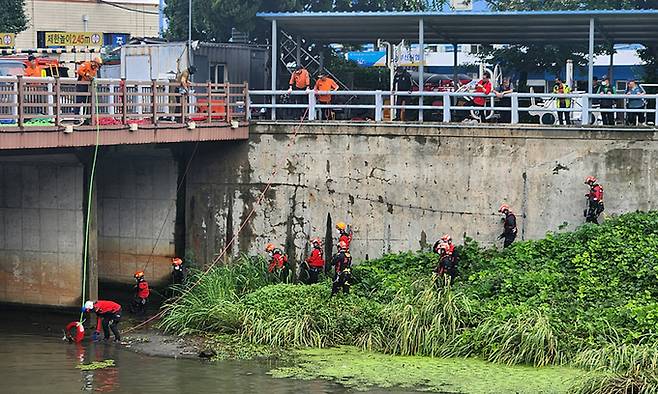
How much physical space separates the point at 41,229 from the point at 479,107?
9.77 meters

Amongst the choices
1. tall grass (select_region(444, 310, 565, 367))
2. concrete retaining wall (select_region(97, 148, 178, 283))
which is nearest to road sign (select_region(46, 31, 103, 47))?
concrete retaining wall (select_region(97, 148, 178, 283))

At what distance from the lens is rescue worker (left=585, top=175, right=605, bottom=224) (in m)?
25.3

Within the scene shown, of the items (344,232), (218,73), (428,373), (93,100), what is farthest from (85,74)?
(428,373)

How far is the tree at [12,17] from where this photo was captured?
4494cm

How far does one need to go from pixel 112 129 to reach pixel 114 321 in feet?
12.1

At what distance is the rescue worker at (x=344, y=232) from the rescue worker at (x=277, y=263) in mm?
1309

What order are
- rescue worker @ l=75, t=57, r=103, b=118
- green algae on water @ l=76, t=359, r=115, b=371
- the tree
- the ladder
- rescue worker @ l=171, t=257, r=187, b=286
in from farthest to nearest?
the tree, the ladder, rescue worker @ l=171, t=257, r=187, b=286, rescue worker @ l=75, t=57, r=103, b=118, green algae on water @ l=76, t=359, r=115, b=371

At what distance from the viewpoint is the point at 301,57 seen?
3428 cm

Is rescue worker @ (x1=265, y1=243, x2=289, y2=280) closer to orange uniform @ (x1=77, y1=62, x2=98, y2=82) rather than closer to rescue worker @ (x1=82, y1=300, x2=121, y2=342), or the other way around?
rescue worker @ (x1=82, y1=300, x2=121, y2=342)

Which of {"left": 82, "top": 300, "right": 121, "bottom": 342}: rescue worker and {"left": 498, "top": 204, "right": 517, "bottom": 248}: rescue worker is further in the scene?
{"left": 498, "top": 204, "right": 517, "bottom": 248}: rescue worker

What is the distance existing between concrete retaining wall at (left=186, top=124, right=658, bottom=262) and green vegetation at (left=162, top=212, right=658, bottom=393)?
879 mm

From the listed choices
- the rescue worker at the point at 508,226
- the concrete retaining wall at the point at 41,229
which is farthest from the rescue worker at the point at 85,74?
the rescue worker at the point at 508,226

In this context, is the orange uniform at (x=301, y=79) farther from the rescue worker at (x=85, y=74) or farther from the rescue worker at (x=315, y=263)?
the rescue worker at (x=85, y=74)

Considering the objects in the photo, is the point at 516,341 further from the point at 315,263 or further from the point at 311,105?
the point at 311,105
